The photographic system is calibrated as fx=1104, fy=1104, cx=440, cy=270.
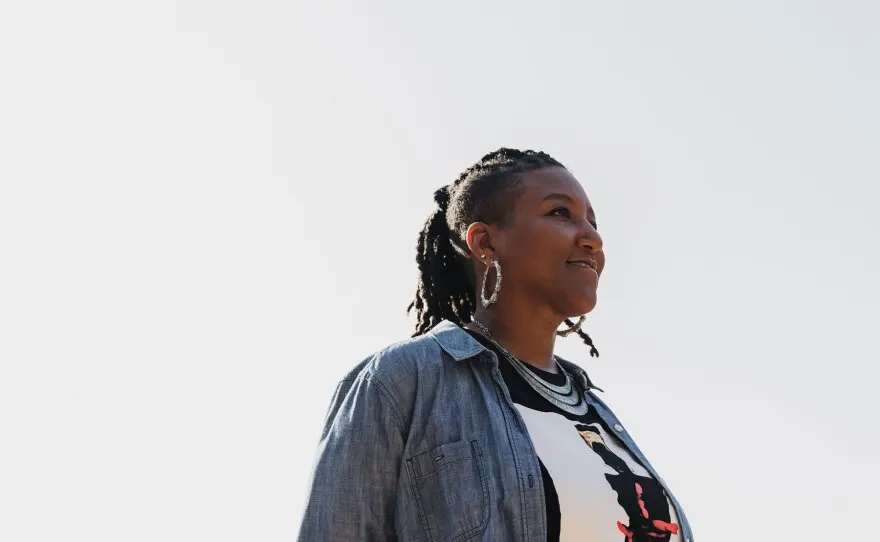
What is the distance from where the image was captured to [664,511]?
3980 mm

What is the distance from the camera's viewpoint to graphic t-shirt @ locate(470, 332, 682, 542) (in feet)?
11.9

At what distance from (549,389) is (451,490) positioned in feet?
2.92

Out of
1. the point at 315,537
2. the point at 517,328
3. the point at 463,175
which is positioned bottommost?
the point at 315,537

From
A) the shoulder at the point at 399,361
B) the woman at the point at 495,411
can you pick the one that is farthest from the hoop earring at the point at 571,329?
the shoulder at the point at 399,361

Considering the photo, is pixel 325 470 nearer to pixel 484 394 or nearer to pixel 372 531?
pixel 372 531

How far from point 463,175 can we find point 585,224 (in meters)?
0.76

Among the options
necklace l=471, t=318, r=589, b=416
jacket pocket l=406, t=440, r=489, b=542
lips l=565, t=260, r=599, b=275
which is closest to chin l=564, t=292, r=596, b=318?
lips l=565, t=260, r=599, b=275

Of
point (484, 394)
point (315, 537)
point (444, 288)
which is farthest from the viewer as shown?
point (444, 288)

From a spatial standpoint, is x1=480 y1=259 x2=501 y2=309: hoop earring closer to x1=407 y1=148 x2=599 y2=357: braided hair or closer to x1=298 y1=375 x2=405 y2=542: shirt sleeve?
x1=407 y1=148 x2=599 y2=357: braided hair

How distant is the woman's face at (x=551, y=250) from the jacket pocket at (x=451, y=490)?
88cm

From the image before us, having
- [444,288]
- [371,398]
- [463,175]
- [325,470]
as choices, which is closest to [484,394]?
[371,398]

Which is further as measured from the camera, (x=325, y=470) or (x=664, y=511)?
(x=664, y=511)

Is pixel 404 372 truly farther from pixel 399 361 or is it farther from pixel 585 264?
pixel 585 264

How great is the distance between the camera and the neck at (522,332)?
14.5ft
